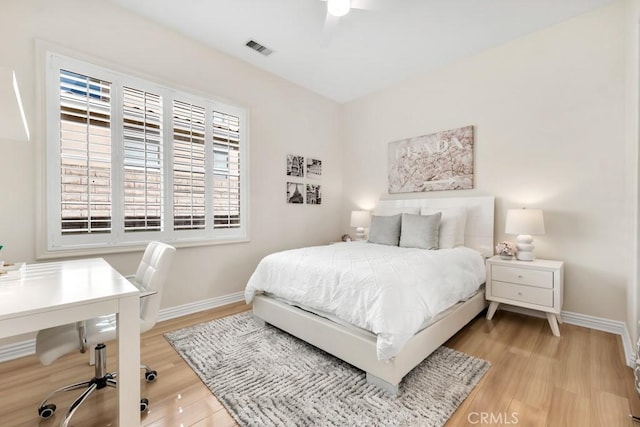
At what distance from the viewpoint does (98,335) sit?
1399 millimetres

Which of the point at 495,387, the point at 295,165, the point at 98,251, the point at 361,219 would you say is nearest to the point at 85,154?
the point at 98,251

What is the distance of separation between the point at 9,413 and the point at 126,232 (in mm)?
1389

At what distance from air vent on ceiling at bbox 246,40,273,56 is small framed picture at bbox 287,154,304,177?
1.27 metres

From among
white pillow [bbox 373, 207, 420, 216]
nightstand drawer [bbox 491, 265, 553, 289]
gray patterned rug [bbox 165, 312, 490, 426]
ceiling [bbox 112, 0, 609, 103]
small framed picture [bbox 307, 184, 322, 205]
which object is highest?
ceiling [bbox 112, 0, 609, 103]

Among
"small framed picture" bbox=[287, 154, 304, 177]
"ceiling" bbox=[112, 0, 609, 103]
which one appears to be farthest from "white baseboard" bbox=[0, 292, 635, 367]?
"ceiling" bbox=[112, 0, 609, 103]

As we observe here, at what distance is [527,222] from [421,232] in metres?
0.92

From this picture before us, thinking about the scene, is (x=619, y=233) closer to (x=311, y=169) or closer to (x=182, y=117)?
(x=311, y=169)

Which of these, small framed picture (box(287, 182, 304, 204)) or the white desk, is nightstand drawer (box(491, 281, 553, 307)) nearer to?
small framed picture (box(287, 182, 304, 204))

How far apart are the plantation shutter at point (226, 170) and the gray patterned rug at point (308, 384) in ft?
4.58

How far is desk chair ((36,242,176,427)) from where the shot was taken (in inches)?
51.6

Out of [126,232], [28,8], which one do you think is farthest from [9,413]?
[28,8]

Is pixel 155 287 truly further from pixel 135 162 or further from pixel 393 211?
pixel 393 211

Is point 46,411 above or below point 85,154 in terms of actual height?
below

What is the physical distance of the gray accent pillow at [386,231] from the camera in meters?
3.14
